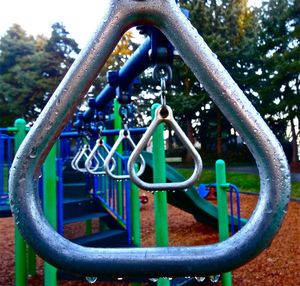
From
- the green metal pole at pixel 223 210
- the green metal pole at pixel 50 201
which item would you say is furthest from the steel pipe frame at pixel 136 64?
the green metal pole at pixel 223 210

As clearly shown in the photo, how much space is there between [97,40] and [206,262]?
0.75 feet

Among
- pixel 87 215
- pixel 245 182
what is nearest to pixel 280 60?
pixel 245 182

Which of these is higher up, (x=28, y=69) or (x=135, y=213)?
(x=28, y=69)

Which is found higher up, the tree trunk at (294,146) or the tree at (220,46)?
the tree at (220,46)

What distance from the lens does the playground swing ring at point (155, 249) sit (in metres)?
0.31

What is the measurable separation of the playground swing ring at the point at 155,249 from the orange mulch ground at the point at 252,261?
2.75 metres

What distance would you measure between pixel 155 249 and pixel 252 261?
330cm

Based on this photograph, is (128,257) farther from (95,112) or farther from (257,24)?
(257,24)

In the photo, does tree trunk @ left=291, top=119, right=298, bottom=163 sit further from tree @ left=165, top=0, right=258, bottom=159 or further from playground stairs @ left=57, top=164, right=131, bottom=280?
playground stairs @ left=57, top=164, right=131, bottom=280

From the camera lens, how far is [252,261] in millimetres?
3320

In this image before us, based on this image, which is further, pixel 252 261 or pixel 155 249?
pixel 252 261

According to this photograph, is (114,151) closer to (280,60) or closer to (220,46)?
(280,60)

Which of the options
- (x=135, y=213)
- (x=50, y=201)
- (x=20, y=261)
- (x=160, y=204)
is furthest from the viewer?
(x=135, y=213)

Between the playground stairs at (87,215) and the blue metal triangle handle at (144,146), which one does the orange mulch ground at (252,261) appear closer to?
the playground stairs at (87,215)
